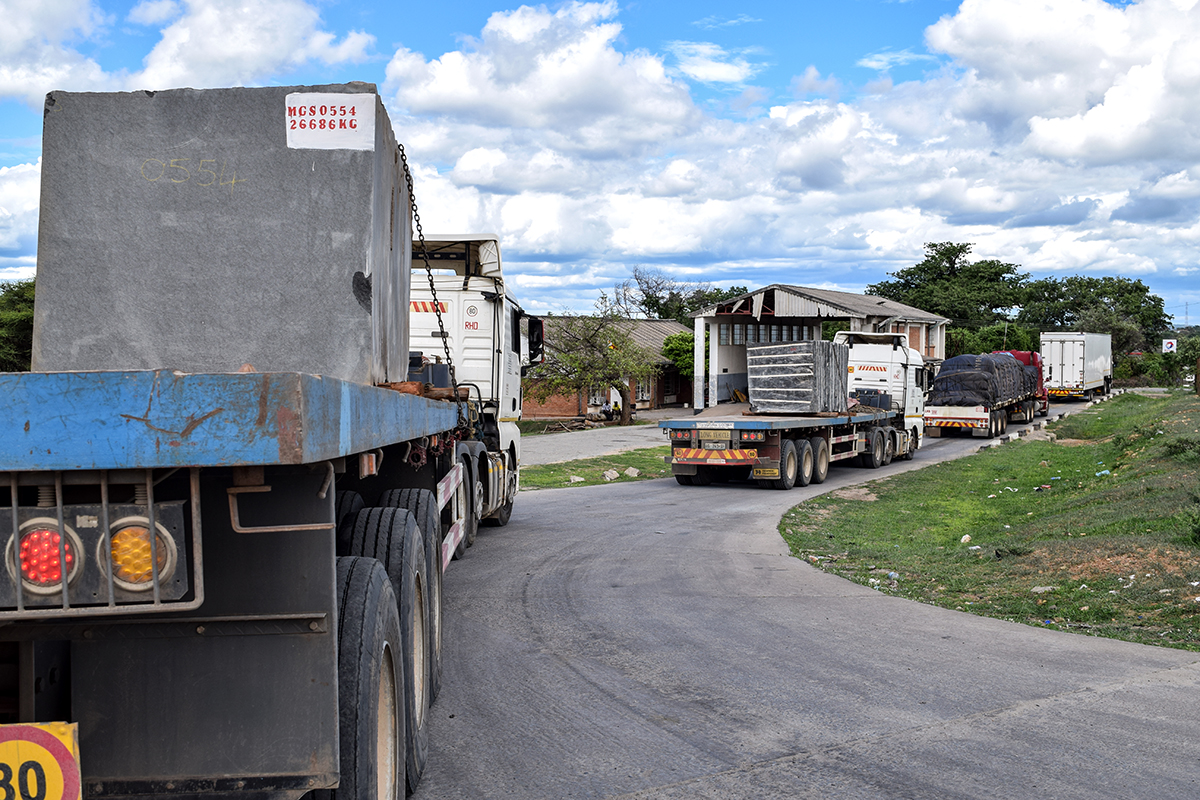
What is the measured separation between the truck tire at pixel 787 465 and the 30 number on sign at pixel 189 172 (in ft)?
49.4

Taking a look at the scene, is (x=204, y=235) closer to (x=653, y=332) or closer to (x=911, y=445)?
(x=911, y=445)

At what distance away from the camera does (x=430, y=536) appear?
5.84 metres

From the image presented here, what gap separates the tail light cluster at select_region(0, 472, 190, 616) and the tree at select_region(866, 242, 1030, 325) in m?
80.9

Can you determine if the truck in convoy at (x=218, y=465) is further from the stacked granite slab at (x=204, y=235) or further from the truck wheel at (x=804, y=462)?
the truck wheel at (x=804, y=462)

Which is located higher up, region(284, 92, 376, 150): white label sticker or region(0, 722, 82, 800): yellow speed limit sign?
region(284, 92, 376, 150): white label sticker

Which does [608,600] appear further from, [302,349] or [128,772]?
[128,772]

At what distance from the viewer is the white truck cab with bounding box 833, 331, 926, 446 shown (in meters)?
26.5

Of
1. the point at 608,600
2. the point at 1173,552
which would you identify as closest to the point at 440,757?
the point at 608,600

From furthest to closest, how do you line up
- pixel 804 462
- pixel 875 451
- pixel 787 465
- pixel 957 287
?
pixel 957 287, pixel 875 451, pixel 804 462, pixel 787 465

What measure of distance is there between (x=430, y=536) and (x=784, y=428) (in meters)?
13.5

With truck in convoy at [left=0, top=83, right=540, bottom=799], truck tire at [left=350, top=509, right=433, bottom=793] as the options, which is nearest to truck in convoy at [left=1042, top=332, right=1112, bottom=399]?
truck in convoy at [left=0, top=83, right=540, bottom=799]

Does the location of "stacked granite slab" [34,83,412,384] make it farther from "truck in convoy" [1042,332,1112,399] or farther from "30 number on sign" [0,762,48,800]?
"truck in convoy" [1042,332,1112,399]

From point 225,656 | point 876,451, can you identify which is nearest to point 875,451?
Result: point 876,451

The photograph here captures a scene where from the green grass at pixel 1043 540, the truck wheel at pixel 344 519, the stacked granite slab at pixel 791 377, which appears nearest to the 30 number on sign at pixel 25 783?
the truck wheel at pixel 344 519
